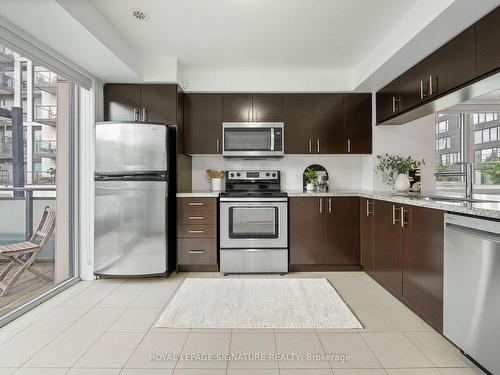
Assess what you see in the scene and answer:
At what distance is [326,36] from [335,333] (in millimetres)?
2536

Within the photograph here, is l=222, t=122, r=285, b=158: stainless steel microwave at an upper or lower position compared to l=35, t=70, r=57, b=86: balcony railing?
lower

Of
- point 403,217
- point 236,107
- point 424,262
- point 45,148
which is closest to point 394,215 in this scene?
point 403,217

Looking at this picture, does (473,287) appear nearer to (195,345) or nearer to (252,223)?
(195,345)

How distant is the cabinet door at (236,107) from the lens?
3.89 m

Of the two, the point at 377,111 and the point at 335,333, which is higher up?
the point at 377,111

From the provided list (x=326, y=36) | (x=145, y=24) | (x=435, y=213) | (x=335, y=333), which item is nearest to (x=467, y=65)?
(x=435, y=213)

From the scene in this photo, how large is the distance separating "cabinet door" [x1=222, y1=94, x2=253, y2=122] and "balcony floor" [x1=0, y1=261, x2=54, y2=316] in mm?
2466

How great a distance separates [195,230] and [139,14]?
2.14 metres

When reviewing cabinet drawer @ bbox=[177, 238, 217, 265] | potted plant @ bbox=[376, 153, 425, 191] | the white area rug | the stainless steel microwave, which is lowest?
the white area rug

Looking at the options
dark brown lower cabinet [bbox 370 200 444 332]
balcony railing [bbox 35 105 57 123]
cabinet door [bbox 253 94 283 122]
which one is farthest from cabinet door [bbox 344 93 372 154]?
balcony railing [bbox 35 105 57 123]

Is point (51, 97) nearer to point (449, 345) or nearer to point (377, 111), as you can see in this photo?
point (377, 111)

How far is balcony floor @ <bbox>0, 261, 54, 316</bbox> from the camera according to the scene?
2.57 meters

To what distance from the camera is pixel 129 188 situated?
322cm

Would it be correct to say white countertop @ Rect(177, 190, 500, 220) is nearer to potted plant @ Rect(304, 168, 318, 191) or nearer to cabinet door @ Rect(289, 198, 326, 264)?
cabinet door @ Rect(289, 198, 326, 264)
